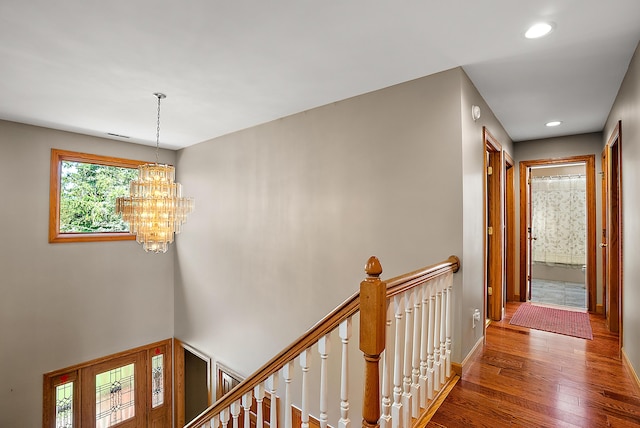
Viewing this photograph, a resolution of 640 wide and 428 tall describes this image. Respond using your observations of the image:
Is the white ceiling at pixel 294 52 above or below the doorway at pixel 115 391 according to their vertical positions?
above

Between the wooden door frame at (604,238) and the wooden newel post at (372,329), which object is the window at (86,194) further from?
the wooden door frame at (604,238)

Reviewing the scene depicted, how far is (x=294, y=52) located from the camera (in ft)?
7.58

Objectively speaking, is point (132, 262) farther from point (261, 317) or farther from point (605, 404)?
point (605, 404)

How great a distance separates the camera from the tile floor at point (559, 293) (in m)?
5.04

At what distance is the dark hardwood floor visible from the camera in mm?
1928

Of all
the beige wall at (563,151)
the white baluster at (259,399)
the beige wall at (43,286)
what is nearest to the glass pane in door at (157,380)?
the beige wall at (43,286)

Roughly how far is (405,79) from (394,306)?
6.32 ft

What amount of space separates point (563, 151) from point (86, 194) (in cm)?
664

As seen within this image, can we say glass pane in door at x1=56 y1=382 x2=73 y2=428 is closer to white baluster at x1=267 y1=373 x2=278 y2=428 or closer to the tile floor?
white baluster at x1=267 y1=373 x2=278 y2=428

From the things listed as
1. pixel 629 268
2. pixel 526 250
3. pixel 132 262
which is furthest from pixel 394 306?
pixel 132 262

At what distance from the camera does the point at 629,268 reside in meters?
2.46

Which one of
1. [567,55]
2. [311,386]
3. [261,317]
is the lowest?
[311,386]

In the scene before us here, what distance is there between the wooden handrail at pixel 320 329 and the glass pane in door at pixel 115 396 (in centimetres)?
380

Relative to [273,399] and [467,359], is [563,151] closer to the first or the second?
[467,359]
